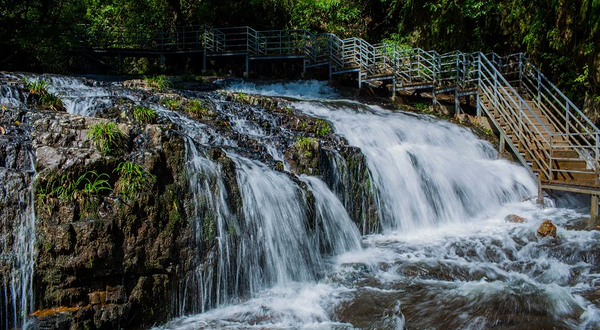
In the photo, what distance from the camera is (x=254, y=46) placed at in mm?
22953

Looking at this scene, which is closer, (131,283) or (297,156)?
(131,283)

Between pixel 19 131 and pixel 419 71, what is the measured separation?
47.7 feet

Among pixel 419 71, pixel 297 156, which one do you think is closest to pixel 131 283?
pixel 297 156

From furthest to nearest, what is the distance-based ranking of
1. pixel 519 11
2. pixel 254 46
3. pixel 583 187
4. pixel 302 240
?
pixel 254 46, pixel 519 11, pixel 583 187, pixel 302 240

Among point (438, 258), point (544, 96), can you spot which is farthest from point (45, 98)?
point (544, 96)

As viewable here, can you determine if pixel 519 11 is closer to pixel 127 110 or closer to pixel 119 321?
pixel 127 110

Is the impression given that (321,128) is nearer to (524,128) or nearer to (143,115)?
(143,115)

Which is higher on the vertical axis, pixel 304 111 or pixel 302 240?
pixel 304 111

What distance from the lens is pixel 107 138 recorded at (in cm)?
567

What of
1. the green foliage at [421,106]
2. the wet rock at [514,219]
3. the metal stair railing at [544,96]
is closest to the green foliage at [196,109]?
the wet rock at [514,219]

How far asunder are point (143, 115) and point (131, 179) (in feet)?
11.3

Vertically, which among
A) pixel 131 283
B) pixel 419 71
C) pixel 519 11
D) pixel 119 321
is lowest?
pixel 119 321

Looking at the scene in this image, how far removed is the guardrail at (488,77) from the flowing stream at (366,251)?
171 cm

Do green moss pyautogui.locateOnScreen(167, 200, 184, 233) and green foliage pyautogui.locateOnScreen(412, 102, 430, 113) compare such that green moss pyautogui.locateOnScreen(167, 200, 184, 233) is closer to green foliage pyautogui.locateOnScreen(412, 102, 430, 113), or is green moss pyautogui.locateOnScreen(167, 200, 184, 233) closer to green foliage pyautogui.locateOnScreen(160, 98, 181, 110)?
green foliage pyautogui.locateOnScreen(160, 98, 181, 110)
